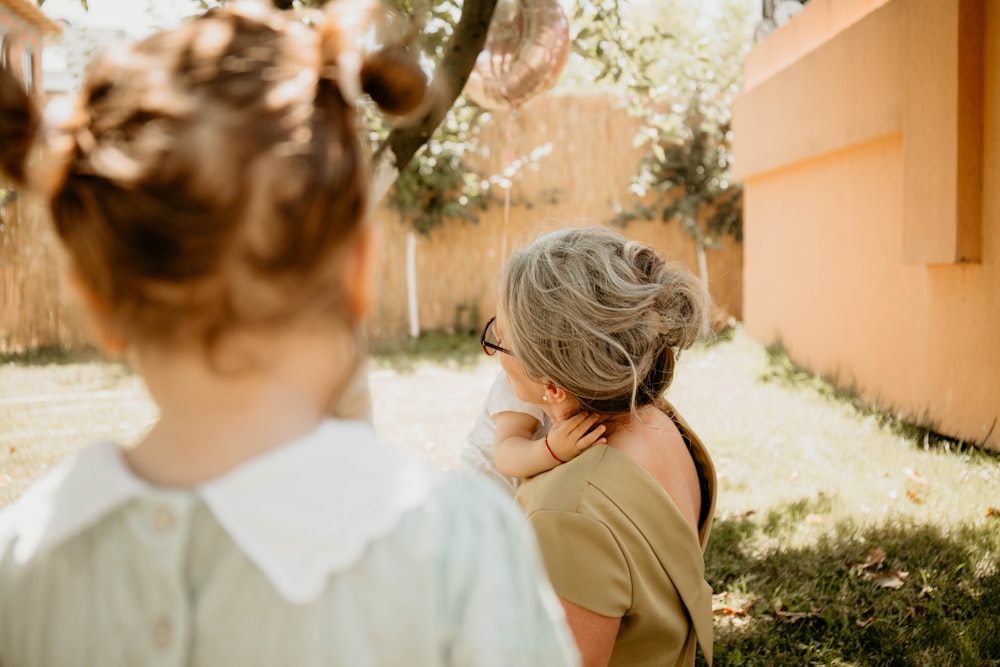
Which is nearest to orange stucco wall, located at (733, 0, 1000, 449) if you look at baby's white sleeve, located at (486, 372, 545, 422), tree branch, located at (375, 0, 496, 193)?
tree branch, located at (375, 0, 496, 193)

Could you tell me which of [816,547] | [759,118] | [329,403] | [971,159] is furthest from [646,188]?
[329,403]

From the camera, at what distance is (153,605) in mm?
818

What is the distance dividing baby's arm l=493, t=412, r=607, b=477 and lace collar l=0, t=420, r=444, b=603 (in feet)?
3.04

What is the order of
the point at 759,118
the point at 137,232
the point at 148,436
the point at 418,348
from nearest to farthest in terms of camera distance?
the point at 137,232
the point at 148,436
the point at 759,118
the point at 418,348

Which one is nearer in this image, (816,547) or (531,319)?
(531,319)

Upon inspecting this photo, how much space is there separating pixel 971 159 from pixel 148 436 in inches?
183

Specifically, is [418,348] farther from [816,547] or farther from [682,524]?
[682,524]

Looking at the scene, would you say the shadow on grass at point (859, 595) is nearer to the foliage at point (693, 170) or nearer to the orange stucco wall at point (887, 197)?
the orange stucco wall at point (887, 197)

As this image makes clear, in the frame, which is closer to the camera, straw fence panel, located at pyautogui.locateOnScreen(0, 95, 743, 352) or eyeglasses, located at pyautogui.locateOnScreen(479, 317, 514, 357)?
eyeglasses, located at pyautogui.locateOnScreen(479, 317, 514, 357)

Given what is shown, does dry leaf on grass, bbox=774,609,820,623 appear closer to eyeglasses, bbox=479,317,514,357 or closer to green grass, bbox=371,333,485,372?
eyeglasses, bbox=479,317,514,357

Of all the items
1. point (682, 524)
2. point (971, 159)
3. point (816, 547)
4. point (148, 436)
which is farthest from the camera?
point (971, 159)

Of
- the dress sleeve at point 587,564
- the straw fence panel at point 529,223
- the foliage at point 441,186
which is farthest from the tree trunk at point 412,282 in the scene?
the dress sleeve at point 587,564

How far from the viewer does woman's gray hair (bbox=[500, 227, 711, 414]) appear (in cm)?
168

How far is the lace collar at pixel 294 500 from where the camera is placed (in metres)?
0.80
